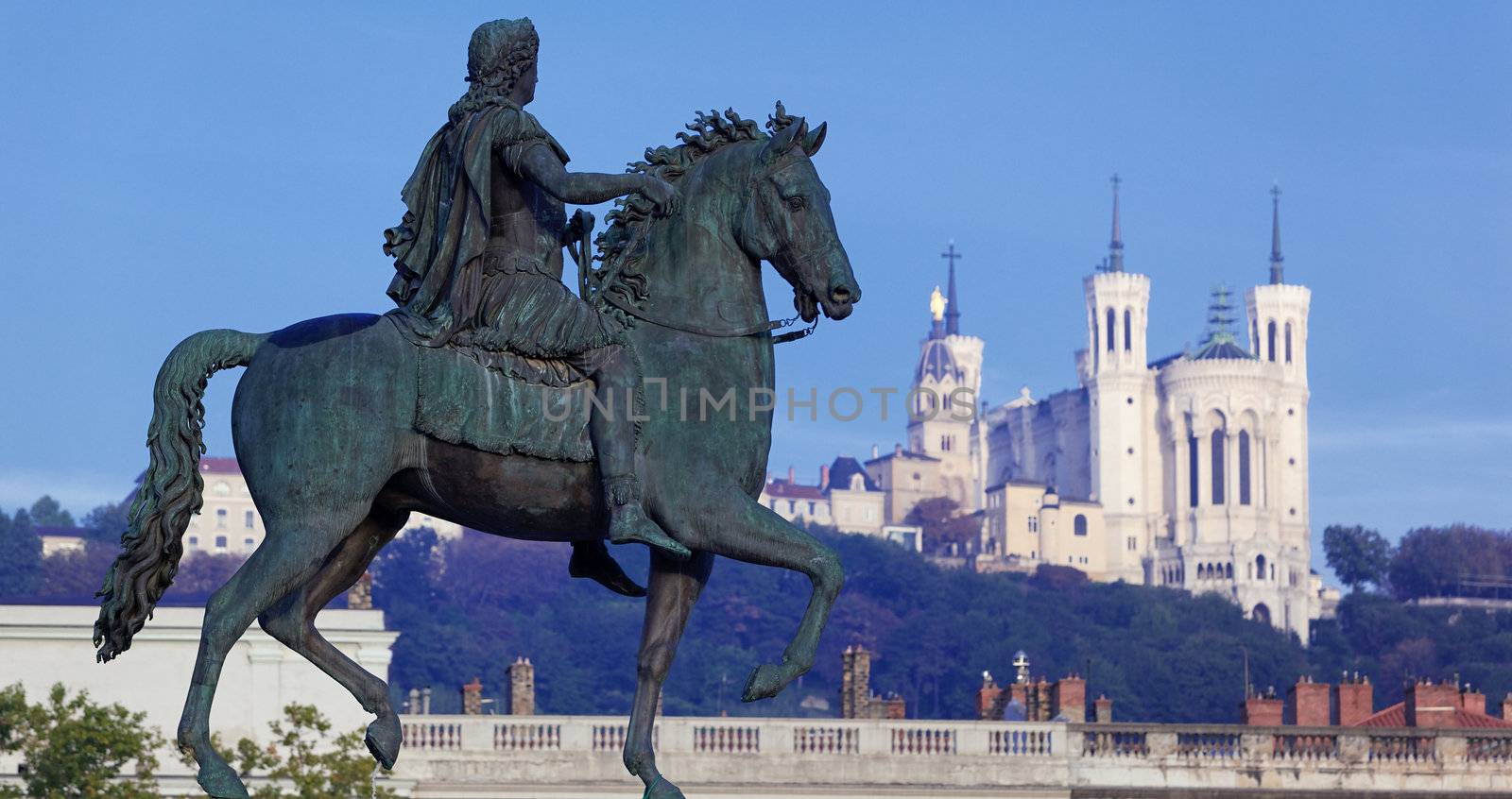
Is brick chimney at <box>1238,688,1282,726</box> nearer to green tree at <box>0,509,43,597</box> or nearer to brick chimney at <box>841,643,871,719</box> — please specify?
brick chimney at <box>841,643,871,719</box>

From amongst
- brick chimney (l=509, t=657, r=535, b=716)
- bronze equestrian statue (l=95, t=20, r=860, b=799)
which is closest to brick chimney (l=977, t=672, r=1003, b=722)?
brick chimney (l=509, t=657, r=535, b=716)

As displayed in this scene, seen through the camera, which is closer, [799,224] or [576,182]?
[576,182]

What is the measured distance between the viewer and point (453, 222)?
10.1 m

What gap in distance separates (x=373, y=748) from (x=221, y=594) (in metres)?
0.83

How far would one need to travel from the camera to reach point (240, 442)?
10.1 m

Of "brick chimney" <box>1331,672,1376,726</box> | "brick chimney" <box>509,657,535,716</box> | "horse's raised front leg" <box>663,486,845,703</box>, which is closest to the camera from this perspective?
"horse's raised front leg" <box>663,486,845,703</box>

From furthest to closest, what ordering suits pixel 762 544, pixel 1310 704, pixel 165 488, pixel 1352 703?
pixel 1352 703 → pixel 1310 704 → pixel 165 488 → pixel 762 544

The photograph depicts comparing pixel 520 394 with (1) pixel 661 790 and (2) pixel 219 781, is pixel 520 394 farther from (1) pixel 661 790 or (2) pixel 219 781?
(2) pixel 219 781

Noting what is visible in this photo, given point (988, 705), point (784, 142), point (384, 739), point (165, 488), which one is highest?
point (988, 705)

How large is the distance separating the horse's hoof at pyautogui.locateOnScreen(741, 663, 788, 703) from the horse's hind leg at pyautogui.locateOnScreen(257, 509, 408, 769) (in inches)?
50.8

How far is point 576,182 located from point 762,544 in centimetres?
→ 134

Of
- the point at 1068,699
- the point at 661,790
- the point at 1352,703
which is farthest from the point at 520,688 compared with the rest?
the point at 661,790

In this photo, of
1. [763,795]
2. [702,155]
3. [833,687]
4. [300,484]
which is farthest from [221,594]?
[833,687]

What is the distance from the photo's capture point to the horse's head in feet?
33.4
